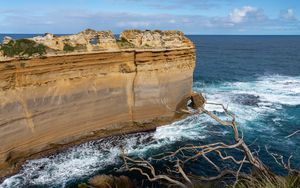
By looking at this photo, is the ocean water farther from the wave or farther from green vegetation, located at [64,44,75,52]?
green vegetation, located at [64,44,75,52]

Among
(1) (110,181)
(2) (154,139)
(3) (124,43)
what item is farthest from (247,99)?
(1) (110,181)

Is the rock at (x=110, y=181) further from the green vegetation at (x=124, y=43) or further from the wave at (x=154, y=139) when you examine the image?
the green vegetation at (x=124, y=43)

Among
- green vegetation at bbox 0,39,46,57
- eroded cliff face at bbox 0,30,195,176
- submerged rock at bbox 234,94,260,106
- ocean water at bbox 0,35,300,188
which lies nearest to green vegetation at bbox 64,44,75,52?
eroded cliff face at bbox 0,30,195,176

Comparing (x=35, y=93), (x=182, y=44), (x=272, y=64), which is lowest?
(x=272, y=64)

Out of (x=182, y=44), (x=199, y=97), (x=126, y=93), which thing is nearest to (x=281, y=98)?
(x=199, y=97)

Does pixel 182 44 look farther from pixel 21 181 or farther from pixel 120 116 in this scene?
pixel 21 181

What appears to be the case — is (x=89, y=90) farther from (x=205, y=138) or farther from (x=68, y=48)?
(x=205, y=138)

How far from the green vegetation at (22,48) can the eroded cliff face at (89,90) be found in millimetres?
456

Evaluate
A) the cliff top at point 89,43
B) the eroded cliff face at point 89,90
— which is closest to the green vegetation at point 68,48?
the cliff top at point 89,43

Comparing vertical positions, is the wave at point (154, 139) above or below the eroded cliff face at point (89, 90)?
below

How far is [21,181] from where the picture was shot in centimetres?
2050

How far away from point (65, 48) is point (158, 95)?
30.0 feet

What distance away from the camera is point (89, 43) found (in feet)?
82.3

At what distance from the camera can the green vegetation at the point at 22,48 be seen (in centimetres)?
2130
